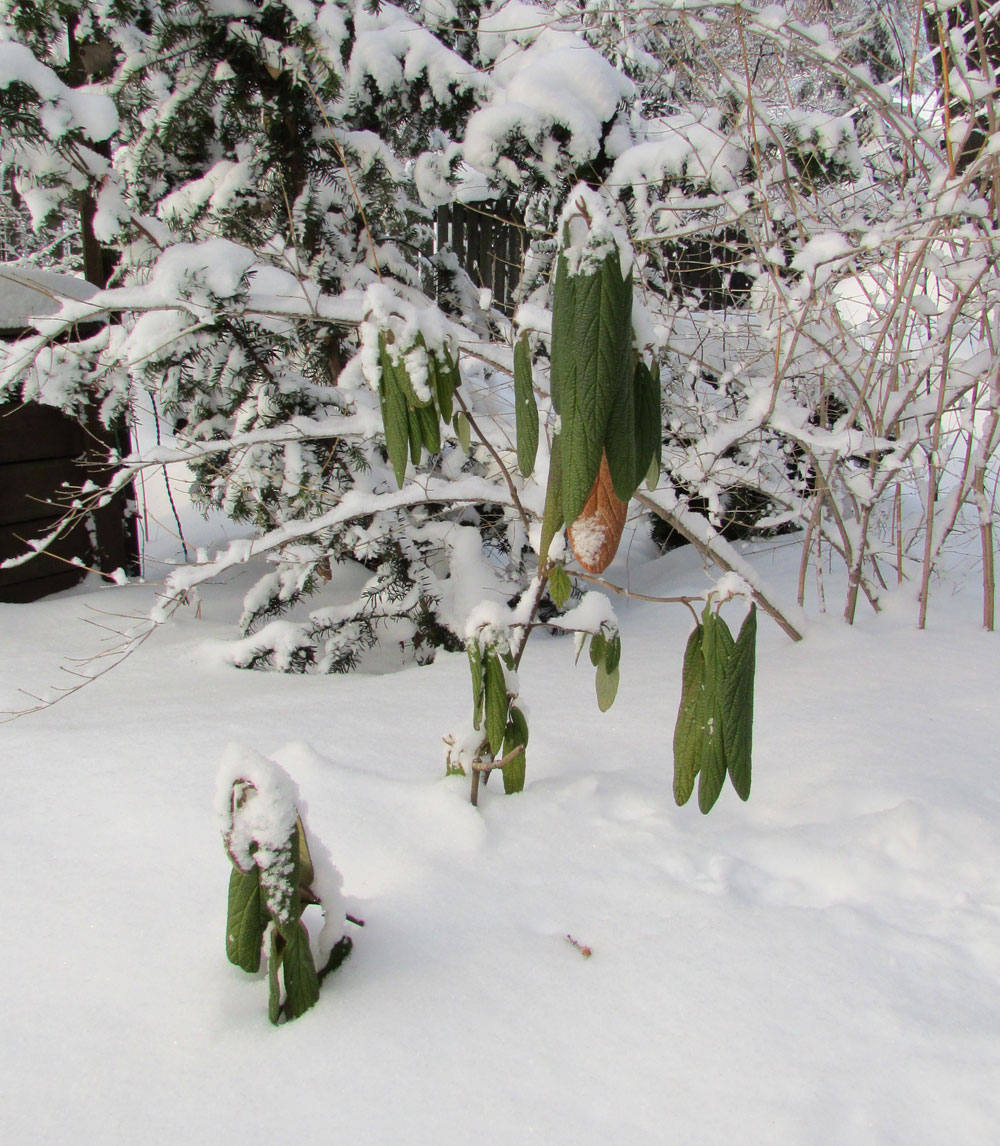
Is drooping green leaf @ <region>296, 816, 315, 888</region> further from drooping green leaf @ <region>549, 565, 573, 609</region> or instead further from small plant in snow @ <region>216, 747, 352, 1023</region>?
drooping green leaf @ <region>549, 565, 573, 609</region>

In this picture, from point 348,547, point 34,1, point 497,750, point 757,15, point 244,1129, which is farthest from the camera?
point 348,547

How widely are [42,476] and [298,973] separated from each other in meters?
2.17

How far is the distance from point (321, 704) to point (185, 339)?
3.02ft

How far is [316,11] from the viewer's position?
77.4 inches

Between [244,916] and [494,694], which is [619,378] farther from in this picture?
[244,916]

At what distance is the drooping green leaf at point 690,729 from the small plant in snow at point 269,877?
40cm

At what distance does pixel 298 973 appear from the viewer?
0.86 meters

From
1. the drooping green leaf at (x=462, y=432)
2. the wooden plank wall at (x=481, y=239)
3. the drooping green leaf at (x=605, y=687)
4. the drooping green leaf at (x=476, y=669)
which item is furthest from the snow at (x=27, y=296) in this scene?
the drooping green leaf at (x=605, y=687)

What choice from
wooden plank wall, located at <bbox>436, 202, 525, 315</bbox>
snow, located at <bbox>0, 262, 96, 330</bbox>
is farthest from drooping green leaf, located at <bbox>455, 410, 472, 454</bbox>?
wooden plank wall, located at <bbox>436, 202, 525, 315</bbox>

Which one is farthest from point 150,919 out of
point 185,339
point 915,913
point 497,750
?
point 185,339

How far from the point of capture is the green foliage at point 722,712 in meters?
0.83

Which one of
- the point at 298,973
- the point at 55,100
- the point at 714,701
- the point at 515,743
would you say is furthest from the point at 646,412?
the point at 55,100

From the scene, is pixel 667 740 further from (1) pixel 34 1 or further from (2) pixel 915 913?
(1) pixel 34 1

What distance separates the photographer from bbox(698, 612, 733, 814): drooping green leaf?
2.72ft
